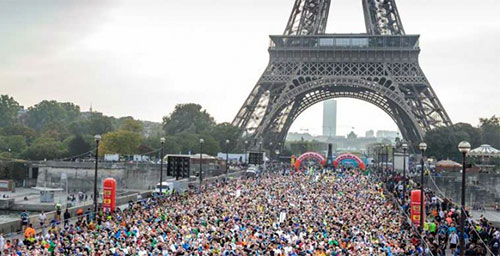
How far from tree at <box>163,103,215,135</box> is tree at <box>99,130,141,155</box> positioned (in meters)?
16.6

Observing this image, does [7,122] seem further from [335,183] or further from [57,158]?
[335,183]

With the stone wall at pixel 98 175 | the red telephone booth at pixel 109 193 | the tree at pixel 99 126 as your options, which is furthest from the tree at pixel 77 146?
the red telephone booth at pixel 109 193

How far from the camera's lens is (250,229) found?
2342 cm

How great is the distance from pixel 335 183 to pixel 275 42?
34595mm

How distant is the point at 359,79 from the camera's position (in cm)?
7106

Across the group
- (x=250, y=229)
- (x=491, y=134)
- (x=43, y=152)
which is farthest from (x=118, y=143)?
(x=250, y=229)

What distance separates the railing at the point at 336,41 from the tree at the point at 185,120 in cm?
3173

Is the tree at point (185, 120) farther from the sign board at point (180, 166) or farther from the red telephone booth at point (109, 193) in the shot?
the red telephone booth at point (109, 193)

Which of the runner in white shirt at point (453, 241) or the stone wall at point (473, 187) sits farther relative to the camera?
the stone wall at point (473, 187)

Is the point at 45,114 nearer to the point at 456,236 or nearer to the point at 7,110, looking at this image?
the point at 7,110

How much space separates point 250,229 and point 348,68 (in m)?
53.1

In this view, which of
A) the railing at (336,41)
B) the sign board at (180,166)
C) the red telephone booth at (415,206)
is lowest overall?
the red telephone booth at (415,206)

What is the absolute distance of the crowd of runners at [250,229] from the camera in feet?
63.3

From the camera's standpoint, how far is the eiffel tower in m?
69.0
